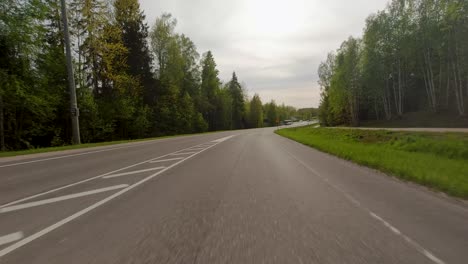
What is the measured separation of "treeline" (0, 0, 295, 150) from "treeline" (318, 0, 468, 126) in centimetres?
3105

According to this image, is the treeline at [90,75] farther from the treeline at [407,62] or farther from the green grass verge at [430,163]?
the treeline at [407,62]

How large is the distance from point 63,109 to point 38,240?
3205cm

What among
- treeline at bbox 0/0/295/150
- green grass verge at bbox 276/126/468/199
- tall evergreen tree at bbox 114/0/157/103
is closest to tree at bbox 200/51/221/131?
treeline at bbox 0/0/295/150

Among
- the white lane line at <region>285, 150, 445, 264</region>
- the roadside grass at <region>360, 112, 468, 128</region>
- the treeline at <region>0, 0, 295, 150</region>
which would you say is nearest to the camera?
the white lane line at <region>285, 150, 445, 264</region>

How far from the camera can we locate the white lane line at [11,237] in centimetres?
369

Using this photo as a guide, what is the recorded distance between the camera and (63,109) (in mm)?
31484

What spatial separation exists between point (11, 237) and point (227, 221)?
9.30ft

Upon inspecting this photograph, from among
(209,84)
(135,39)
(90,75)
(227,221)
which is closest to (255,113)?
(209,84)

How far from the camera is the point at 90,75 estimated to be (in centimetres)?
3328

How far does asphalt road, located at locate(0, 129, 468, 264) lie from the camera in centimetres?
331

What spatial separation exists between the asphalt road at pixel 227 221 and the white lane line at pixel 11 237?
0.01 meters

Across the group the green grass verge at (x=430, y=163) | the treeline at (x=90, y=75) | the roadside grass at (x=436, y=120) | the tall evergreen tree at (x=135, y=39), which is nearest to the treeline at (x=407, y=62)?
the roadside grass at (x=436, y=120)

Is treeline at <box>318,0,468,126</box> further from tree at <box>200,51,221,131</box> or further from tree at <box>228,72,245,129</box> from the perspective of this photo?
tree at <box>228,72,245,129</box>

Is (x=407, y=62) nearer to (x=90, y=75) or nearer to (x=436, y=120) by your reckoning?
(x=436, y=120)
